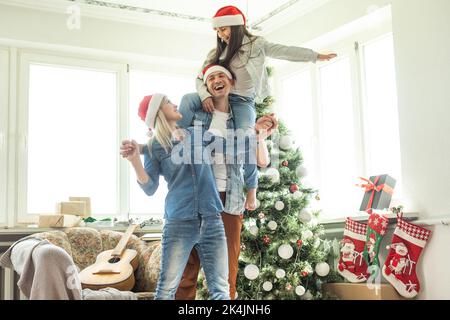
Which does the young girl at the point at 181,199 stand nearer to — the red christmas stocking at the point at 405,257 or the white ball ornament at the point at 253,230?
the white ball ornament at the point at 253,230

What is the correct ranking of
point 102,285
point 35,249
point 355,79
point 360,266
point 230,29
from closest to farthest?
point 230,29, point 35,249, point 102,285, point 360,266, point 355,79

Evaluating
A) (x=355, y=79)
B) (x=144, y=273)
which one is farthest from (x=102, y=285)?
(x=355, y=79)

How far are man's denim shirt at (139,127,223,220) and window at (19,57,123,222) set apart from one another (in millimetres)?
2910

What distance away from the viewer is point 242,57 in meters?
2.21

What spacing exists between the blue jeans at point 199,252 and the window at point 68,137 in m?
3.00

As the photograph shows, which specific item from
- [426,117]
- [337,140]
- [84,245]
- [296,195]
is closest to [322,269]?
[296,195]

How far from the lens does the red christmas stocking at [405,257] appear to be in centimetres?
376

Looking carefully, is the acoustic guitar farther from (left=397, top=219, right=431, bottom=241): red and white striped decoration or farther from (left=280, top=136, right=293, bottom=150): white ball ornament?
(left=397, top=219, right=431, bottom=241): red and white striped decoration

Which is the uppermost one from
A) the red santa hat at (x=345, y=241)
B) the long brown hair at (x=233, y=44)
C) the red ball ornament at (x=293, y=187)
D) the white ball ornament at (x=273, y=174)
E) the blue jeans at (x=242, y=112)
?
the long brown hair at (x=233, y=44)

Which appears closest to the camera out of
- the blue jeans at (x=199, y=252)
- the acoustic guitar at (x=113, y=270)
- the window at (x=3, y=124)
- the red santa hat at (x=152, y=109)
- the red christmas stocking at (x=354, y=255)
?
the blue jeans at (x=199, y=252)

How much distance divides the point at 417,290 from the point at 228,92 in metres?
2.20

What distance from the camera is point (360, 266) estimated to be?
13.4 feet

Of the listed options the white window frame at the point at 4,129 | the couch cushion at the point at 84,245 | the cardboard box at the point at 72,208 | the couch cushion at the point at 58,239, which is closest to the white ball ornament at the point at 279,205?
the couch cushion at the point at 84,245
